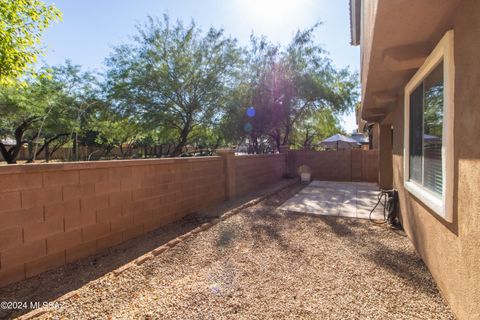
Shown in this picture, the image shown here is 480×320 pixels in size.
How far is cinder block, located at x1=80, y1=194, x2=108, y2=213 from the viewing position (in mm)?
3408

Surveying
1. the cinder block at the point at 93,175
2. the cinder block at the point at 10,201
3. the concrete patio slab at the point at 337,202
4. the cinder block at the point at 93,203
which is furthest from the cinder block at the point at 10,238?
Answer: the concrete patio slab at the point at 337,202

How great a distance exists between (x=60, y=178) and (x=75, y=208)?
0.44 m

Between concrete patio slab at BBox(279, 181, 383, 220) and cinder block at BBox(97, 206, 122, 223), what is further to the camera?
concrete patio slab at BBox(279, 181, 383, 220)

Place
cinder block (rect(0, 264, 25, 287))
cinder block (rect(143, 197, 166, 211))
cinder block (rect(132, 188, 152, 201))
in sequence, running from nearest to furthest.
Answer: cinder block (rect(0, 264, 25, 287)) → cinder block (rect(132, 188, 152, 201)) → cinder block (rect(143, 197, 166, 211))

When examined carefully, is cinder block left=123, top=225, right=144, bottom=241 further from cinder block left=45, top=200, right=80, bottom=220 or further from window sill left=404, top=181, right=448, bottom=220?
window sill left=404, top=181, right=448, bottom=220

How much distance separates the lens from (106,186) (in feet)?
12.3

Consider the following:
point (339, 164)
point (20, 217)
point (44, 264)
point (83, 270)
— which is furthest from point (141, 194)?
point (339, 164)

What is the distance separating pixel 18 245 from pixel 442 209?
4.34 m

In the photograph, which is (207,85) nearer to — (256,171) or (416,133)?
(256,171)

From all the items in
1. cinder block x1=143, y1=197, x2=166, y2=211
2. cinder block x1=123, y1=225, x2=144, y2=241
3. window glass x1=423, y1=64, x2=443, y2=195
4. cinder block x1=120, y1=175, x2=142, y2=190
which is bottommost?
cinder block x1=123, y1=225, x2=144, y2=241

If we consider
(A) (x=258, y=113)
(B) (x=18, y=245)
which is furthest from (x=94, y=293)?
(A) (x=258, y=113)

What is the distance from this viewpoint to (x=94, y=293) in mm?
2594

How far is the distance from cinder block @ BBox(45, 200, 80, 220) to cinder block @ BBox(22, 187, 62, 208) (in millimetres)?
61

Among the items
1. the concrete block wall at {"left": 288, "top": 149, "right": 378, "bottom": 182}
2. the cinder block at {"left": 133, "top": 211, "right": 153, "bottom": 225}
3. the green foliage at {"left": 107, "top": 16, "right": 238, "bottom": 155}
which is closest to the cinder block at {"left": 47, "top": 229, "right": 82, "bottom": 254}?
the cinder block at {"left": 133, "top": 211, "right": 153, "bottom": 225}
